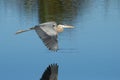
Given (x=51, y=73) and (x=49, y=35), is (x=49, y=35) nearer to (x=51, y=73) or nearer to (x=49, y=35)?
(x=49, y=35)

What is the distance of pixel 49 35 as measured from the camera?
21.4 ft

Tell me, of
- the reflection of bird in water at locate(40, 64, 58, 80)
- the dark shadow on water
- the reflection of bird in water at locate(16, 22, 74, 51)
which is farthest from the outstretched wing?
the dark shadow on water

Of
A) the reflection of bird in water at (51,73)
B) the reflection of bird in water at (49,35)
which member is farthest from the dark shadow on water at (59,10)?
the reflection of bird in water at (51,73)

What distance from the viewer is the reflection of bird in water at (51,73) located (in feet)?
21.4

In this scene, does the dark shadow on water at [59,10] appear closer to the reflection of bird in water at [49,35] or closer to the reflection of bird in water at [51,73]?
the reflection of bird in water at [49,35]

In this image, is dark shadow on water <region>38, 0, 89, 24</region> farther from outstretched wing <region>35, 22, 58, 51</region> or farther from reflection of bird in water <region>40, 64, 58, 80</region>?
reflection of bird in water <region>40, 64, 58, 80</region>

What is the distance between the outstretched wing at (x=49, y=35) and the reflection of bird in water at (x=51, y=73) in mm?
443

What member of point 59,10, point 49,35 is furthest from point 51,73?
point 59,10

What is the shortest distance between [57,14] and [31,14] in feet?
2.55

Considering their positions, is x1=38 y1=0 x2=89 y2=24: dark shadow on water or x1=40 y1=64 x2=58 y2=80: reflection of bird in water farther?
x1=38 y1=0 x2=89 y2=24: dark shadow on water

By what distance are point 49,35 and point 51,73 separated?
0.46m

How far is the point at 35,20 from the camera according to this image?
11.9 m

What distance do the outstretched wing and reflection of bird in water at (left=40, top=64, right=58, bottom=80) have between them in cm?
44

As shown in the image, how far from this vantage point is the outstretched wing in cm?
609
